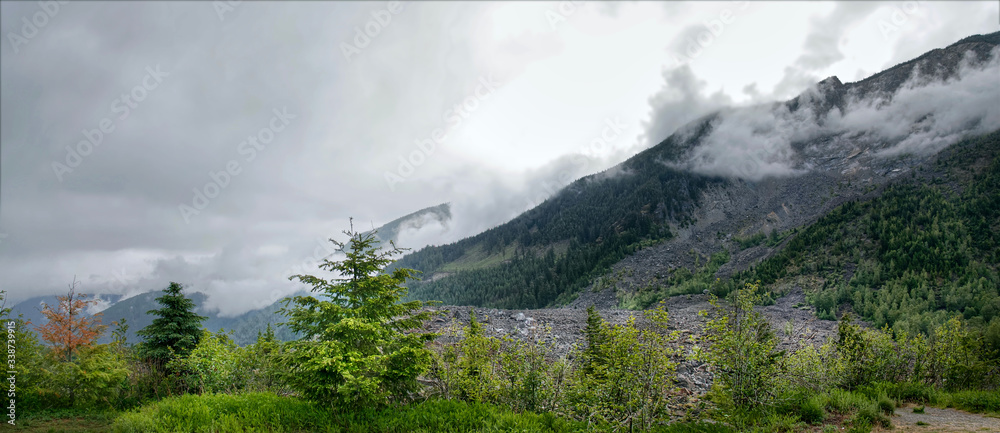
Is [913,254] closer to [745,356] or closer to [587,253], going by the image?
[745,356]

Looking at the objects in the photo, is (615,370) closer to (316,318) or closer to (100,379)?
(316,318)

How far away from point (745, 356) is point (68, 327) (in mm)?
30051

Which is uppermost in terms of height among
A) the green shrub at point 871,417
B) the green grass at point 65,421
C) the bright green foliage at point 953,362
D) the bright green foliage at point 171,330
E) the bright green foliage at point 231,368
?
the bright green foliage at point 171,330

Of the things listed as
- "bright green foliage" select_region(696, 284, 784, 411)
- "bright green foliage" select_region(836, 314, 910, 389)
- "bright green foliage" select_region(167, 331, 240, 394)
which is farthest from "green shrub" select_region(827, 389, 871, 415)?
→ "bright green foliage" select_region(167, 331, 240, 394)

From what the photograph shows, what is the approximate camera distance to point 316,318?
12055 millimetres

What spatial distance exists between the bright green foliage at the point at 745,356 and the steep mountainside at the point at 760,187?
83.8m

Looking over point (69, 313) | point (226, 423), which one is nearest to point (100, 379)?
point (69, 313)

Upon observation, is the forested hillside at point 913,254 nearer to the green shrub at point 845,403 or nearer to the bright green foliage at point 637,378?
the green shrub at point 845,403

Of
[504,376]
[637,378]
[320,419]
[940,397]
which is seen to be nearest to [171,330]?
[320,419]

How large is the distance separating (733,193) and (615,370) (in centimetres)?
19106

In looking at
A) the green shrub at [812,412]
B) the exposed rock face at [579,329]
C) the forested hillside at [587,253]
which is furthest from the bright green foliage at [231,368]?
the forested hillside at [587,253]

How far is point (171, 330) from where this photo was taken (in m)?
24.4

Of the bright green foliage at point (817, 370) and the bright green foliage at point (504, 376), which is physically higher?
the bright green foliage at point (504, 376)

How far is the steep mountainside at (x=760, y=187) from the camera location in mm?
120812
